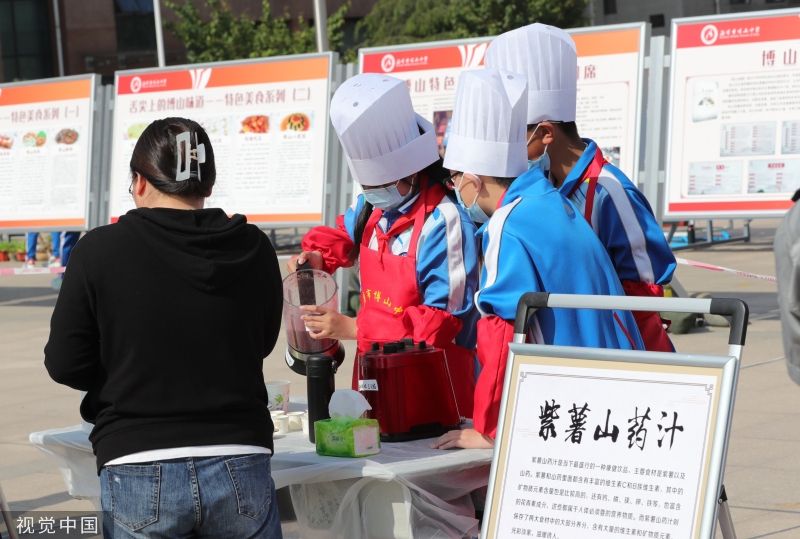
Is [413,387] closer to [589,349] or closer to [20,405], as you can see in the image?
[589,349]

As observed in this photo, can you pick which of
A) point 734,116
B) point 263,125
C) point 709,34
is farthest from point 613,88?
point 263,125

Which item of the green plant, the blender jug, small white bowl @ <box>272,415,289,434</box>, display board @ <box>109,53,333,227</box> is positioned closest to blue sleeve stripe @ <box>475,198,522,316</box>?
the blender jug

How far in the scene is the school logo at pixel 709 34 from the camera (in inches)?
415

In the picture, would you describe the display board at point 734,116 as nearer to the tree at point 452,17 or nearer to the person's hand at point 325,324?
the person's hand at point 325,324

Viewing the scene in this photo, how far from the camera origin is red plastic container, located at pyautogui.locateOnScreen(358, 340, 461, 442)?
354cm

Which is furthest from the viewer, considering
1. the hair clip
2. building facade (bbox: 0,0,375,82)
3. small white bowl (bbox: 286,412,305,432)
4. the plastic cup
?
building facade (bbox: 0,0,375,82)

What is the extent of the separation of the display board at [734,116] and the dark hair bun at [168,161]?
26.3 ft

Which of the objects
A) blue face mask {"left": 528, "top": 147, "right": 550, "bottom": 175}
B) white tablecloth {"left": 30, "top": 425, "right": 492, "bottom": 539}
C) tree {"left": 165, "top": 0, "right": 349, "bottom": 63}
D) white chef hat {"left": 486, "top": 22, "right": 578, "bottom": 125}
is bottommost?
white tablecloth {"left": 30, "top": 425, "right": 492, "bottom": 539}

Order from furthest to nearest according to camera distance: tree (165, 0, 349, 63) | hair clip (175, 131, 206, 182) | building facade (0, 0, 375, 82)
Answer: building facade (0, 0, 375, 82) → tree (165, 0, 349, 63) → hair clip (175, 131, 206, 182)

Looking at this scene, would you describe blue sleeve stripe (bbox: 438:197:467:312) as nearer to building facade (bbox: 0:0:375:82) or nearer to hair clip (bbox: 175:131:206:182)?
hair clip (bbox: 175:131:206:182)

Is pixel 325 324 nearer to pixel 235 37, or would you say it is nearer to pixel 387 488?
pixel 387 488

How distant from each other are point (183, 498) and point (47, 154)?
12414mm

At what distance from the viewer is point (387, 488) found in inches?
130

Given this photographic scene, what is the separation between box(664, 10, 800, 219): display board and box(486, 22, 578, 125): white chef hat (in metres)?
6.68
